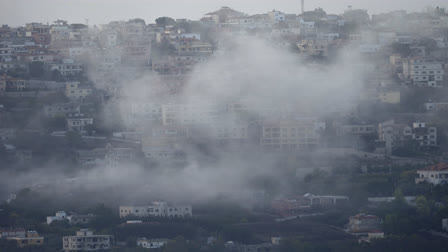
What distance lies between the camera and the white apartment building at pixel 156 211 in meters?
22.6

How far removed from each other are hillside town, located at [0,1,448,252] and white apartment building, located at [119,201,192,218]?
0.10 feet

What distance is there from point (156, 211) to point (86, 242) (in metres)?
1.89

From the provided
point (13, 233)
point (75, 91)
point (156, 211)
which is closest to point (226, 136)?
point (75, 91)

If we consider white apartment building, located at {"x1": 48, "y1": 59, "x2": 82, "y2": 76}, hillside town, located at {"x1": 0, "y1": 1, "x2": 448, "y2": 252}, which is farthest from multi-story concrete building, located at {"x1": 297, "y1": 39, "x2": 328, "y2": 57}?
white apartment building, located at {"x1": 48, "y1": 59, "x2": 82, "y2": 76}

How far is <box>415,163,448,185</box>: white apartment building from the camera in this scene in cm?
2394

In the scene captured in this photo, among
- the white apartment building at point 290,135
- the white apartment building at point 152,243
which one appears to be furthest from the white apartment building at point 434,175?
the white apartment building at point 152,243

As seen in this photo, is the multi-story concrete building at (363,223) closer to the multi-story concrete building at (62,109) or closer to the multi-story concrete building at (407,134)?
the multi-story concrete building at (407,134)

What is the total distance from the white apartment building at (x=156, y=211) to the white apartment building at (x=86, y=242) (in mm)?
1405

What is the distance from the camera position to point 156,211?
2277 centimetres

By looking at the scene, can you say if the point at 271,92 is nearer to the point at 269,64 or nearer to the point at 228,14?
the point at 269,64

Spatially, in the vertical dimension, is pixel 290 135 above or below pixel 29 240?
above

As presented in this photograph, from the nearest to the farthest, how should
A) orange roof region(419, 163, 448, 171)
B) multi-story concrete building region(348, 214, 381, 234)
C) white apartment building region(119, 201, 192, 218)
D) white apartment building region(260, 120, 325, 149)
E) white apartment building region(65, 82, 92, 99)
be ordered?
1. multi-story concrete building region(348, 214, 381, 234)
2. white apartment building region(119, 201, 192, 218)
3. orange roof region(419, 163, 448, 171)
4. white apartment building region(260, 120, 325, 149)
5. white apartment building region(65, 82, 92, 99)

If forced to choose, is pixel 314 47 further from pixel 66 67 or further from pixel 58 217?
pixel 58 217

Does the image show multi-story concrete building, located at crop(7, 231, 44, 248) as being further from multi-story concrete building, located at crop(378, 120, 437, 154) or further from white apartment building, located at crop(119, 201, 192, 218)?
multi-story concrete building, located at crop(378, 120, 437, 154)
